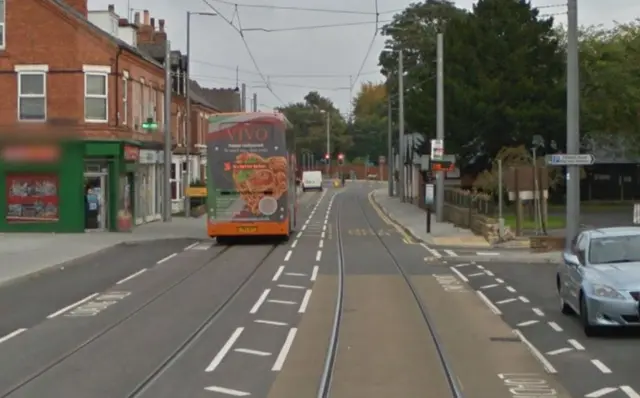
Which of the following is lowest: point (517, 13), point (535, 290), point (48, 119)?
point (535, 290)

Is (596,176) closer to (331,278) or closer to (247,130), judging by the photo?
(247,130)

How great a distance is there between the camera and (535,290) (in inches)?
845

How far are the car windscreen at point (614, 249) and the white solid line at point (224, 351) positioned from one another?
17.5ft

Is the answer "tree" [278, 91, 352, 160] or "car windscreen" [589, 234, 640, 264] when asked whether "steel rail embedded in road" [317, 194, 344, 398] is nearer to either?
"car windscreen" [589, 234, 640, 264]

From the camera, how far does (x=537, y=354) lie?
1348cm

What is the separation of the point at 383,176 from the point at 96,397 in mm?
136841

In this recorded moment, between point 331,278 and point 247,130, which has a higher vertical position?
point 247,130

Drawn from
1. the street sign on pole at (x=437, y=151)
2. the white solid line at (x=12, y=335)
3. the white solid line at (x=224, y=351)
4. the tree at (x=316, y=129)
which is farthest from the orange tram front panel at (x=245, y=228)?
the tree at (x=316, y=129)

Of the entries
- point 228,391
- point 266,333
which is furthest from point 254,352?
point 228,391

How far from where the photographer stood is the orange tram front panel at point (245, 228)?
34125 millimetres

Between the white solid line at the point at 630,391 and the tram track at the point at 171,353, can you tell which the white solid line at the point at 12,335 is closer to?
the tram track at the point at 171,353

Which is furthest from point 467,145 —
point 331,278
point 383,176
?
point 383,176

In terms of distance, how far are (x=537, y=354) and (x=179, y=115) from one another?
49819 mm

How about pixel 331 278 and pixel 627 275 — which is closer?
pixel 627 275
